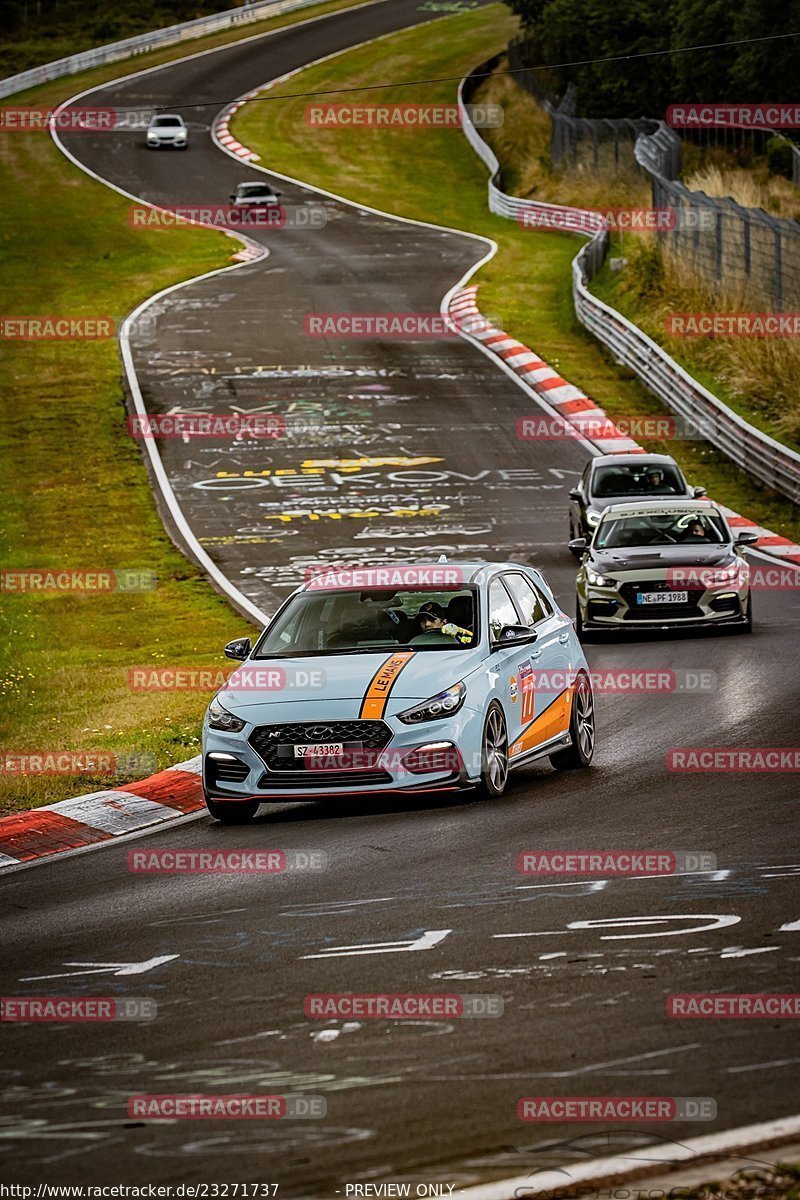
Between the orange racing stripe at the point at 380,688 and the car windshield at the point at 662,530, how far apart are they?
9630 mm

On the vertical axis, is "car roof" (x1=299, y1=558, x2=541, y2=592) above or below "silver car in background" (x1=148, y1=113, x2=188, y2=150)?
below

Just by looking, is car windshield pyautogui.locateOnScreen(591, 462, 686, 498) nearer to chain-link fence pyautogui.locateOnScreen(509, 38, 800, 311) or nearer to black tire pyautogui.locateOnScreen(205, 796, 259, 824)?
chain-link fence pyautogui.locateOnScreen(509, 38, 800, 311)

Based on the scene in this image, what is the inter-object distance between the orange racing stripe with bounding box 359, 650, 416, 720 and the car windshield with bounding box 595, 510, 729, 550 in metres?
9.63

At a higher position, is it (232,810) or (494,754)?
(494,754)

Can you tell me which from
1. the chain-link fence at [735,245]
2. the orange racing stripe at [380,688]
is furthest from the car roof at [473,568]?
the chain-link fence at [735,245]

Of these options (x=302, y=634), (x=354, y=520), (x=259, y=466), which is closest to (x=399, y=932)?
(x=302, y=634)

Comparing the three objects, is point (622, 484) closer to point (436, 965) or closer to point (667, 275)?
point (667, 275)

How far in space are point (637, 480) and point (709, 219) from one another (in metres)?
14.9

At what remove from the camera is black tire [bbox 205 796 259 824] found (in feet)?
39.8

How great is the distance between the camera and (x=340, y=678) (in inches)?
480

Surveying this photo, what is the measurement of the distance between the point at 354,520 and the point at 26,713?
41.6ft

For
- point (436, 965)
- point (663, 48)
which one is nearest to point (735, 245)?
point (663, 48)

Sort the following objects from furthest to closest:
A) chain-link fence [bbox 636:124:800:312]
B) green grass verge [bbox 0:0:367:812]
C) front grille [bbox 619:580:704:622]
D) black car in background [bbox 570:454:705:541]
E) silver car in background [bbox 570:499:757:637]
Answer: chain-link fence [bbox 636:124:800:312] < black car in background [bbox 570:454:705:541] < front grille [bbox 619:580:704:622] < silver car in background [bbox 570:499:757:637] < green grass verge [bbox 0:0:367:812]

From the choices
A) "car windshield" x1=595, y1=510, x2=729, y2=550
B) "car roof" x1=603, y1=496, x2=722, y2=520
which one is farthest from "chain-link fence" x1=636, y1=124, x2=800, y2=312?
"car windshield" x1=595, y1=510, x2=729, y2=550
